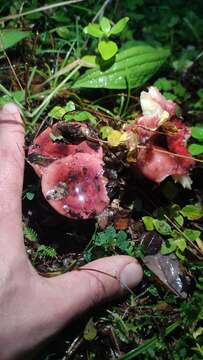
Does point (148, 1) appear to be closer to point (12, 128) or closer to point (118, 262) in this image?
point (12, 128)

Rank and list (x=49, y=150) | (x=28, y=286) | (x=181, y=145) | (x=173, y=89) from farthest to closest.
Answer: (x=173, y=89)
(x=181, y=145)
(x=49, y=150)
(x=28, y=286)

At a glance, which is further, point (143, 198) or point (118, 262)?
point (143, 198)

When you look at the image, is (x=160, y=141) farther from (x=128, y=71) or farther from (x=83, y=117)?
(x=128, y=71)

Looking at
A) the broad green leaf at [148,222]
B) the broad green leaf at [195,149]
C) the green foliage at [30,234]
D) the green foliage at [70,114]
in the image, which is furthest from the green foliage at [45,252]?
the broad green leaf at [195,149]

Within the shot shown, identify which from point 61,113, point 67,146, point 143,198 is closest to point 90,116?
point 61,113

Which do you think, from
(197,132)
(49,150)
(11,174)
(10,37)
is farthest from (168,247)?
(10,37)

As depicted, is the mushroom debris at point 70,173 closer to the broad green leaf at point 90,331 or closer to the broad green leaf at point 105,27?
the broad green leaf at point 90,331
